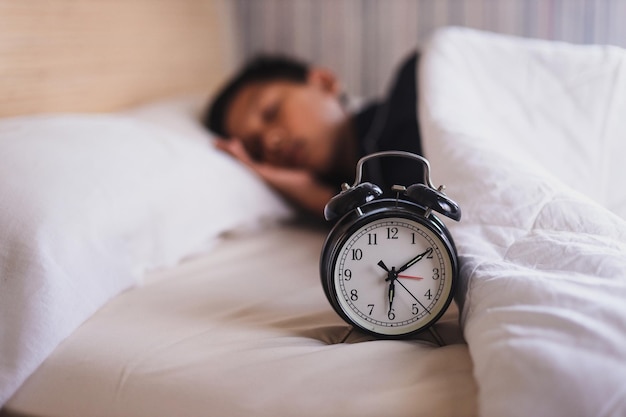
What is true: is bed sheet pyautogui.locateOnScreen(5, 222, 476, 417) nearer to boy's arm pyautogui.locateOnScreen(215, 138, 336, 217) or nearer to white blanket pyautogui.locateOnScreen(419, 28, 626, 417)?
white blanket pyautogui.locateOnScreen(419, 28, 626, 417)

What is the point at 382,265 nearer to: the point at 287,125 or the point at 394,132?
the point at 394,132

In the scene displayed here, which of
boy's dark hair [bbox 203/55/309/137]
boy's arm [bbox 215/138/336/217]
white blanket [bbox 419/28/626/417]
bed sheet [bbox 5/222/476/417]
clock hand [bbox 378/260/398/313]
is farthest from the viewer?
Result: boy's dark hair [bbox 203/55/309/137]

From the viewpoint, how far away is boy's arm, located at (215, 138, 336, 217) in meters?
1.49

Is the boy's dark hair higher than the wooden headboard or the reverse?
the reverse

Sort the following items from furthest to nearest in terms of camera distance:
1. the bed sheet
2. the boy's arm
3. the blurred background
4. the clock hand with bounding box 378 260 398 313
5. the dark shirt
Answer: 1. the blurred background
2. the boy's arm
3. the dark shirt
4. the clock hand with bounding box 378 260 398 313
5. the bed sheet

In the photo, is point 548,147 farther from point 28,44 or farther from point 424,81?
point 28,44

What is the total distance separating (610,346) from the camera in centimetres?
65

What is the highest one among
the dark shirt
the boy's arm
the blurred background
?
the blurred background

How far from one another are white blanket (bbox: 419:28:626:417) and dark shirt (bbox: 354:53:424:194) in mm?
127

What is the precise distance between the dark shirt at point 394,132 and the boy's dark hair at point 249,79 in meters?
0.22

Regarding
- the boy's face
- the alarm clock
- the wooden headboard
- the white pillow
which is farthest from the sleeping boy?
the alarm clock

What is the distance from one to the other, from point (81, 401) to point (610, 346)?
65 centimetres

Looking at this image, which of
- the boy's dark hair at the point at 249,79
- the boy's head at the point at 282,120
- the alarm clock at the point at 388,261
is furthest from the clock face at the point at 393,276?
the boy's dark hair at the point at 249,79

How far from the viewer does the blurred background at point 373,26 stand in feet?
5.86
